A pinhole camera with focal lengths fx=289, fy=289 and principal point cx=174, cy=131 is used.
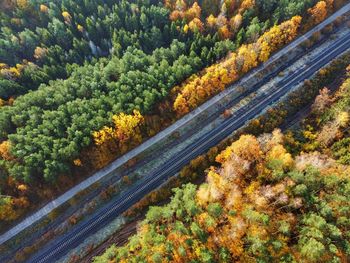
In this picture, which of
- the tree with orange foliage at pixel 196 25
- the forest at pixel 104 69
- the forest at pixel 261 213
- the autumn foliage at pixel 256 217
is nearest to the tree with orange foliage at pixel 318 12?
the forest at pixel 104 69

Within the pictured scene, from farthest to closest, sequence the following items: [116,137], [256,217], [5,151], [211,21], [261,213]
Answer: [211,21], [116,137], [5,151], [261,213], [256,217]

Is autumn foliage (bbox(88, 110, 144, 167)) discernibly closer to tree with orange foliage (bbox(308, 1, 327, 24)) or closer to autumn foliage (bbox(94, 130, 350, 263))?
autumn foliage (bbox(94, 130, 350, 263))

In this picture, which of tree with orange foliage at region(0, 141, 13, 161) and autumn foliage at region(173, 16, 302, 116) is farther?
autumn foliage at region(173, 16, 302, 116)

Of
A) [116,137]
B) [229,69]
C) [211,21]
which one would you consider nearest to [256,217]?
[116,137]

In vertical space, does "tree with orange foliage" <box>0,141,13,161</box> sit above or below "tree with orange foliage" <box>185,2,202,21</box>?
below

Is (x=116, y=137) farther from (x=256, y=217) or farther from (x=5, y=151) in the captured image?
(x=256, y=217)

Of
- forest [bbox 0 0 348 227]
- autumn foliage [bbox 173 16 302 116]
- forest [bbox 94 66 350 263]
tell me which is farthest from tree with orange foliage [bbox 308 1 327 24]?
forest [bbox 94 66 350 263]

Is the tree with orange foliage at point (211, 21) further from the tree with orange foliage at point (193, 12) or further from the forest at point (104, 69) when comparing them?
the tree with orange foliage at point (193, 12)
